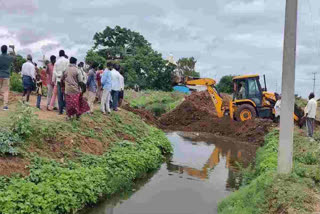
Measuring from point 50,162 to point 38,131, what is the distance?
1203 millimetres

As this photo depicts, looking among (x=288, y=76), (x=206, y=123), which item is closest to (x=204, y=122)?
(x=206, y=123)

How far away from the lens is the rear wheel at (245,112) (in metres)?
22.0

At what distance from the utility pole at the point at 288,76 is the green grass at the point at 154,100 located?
25041mm

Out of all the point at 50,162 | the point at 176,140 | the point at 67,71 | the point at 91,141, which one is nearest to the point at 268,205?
the point at 50,162

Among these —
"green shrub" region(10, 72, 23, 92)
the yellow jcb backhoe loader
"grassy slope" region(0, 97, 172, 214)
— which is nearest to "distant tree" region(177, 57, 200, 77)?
the yellow jcb backhoe loader

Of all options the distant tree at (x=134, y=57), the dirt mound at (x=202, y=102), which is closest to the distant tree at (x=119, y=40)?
the distant tree at (x=134, y=57)

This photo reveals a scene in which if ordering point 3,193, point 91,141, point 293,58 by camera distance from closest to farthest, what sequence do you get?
1. point 3,193
2. point 293,58
3. point 91,141

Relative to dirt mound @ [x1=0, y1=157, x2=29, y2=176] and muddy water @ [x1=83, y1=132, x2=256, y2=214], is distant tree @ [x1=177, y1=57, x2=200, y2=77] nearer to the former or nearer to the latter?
muddy water @ [x1=83, y1=132, x2=256, y2=214]

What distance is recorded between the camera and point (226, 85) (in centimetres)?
5781

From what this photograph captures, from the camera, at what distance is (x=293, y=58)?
25.9ft

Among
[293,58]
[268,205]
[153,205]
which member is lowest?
[153,205]

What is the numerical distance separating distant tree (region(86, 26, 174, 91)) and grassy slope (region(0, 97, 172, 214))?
32.3m

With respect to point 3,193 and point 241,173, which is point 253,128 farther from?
point 3,193

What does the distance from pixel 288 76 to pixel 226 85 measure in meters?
50.6
